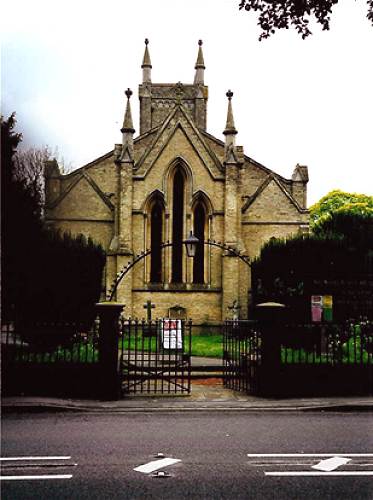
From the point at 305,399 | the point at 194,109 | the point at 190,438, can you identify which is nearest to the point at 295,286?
the point at 305,399

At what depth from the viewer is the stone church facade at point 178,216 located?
1135 inches

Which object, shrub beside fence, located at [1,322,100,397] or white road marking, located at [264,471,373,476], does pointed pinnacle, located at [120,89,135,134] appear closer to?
shrub beside fence, located at [1,322,100,397]

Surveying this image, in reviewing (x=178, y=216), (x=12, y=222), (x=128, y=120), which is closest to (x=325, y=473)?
(x=12, y=222)

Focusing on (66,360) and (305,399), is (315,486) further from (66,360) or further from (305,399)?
(66,360)

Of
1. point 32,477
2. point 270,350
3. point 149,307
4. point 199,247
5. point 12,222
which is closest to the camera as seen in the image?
point 32,477

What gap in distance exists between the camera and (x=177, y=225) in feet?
98.3

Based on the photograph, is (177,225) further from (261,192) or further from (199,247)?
(261,192)

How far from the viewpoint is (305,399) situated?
12.2 m

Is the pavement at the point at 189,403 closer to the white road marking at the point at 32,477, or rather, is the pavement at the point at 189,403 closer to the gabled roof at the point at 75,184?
the white road marking at the point at 32,477

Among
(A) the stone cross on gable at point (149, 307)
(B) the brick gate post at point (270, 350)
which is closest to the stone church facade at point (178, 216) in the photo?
(A) the stone cross on gable at point (149, 307)

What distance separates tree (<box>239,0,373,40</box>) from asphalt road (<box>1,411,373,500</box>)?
17.0 ft

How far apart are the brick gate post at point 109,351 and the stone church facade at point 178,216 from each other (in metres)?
15.6

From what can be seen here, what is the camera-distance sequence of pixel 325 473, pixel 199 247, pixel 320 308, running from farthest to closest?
pixel 199 247 → pixel 320 308 → pixel 325 473

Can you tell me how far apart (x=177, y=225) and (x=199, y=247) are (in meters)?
1.68
